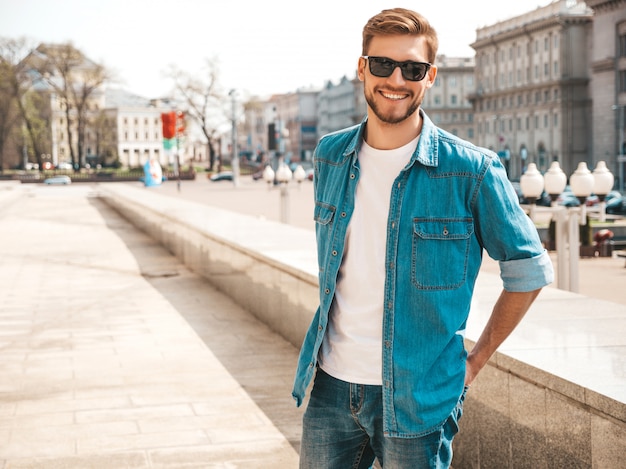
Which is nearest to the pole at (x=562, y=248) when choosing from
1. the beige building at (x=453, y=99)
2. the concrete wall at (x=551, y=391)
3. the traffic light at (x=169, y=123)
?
the concrete wall at (x=551, y=391)

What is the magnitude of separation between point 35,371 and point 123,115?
15305cm

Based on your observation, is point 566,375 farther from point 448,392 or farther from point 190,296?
point 190,296

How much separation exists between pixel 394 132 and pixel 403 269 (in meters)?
0.37

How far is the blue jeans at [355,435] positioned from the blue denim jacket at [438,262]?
54mm

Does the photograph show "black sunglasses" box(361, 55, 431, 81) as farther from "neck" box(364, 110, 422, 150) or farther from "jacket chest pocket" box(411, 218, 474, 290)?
"jacket chest pocket" box(411, 218, 474, 290)

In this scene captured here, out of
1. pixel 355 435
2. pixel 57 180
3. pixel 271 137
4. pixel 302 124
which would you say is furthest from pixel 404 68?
pixel 302 124

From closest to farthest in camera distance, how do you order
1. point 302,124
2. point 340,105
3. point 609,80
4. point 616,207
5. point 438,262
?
point 438,262 → point 616,207 → point 609,80 → point 340,105 → point 302,124

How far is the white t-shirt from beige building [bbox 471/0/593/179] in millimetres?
85199

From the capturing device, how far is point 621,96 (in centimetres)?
7406

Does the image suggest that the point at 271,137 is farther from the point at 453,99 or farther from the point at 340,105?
the point at 340,105

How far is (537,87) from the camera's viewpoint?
93.3 m

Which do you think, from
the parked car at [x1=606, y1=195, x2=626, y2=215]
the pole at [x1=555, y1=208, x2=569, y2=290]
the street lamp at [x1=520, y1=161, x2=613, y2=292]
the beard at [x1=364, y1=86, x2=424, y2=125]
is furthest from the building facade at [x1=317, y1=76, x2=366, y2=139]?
the beard at [x1=364, y1=86, x2=424, y2=125]

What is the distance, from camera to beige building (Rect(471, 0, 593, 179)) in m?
87.4

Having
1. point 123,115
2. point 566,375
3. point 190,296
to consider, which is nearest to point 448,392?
point 566,375
